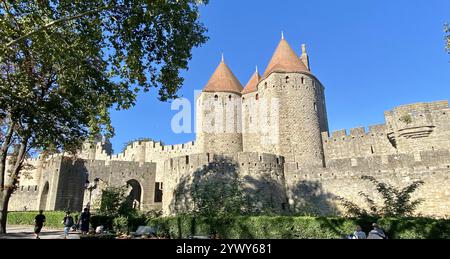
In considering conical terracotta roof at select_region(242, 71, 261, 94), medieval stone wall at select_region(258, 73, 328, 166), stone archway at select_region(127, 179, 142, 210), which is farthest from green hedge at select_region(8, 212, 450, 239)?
conical terracotta roof at select_region(242, 71, 261, 94)

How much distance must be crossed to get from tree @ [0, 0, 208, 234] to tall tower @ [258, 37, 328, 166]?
13716 millimetres

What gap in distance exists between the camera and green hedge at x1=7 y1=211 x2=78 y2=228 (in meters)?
19.7

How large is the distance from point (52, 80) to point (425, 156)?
20518 millimetres

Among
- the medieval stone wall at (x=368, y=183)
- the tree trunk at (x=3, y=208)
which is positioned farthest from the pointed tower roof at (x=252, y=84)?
the tree trunk at (x=3, y=208)

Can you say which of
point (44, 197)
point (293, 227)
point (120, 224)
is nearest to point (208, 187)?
point (120, 224)

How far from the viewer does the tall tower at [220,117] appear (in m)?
27.5

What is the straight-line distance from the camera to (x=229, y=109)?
95.6 feet

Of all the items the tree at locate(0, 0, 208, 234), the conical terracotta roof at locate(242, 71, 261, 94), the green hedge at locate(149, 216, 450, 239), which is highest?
the conical terracotta roof at locate(242, 71, 261, 94)

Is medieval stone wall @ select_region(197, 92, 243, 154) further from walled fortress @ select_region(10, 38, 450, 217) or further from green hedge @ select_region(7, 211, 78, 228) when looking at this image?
green hedge @ select_region(7, 211, 78, 228)

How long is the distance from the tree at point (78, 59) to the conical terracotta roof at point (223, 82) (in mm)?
17045

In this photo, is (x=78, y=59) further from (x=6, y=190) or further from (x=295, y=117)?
(x=295, y=117)

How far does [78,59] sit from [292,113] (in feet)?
56.0

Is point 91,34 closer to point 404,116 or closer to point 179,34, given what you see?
point 179,34

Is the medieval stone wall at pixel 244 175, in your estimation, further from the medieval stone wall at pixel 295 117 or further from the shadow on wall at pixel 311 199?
the medieval stone wall at pixel 295 117
